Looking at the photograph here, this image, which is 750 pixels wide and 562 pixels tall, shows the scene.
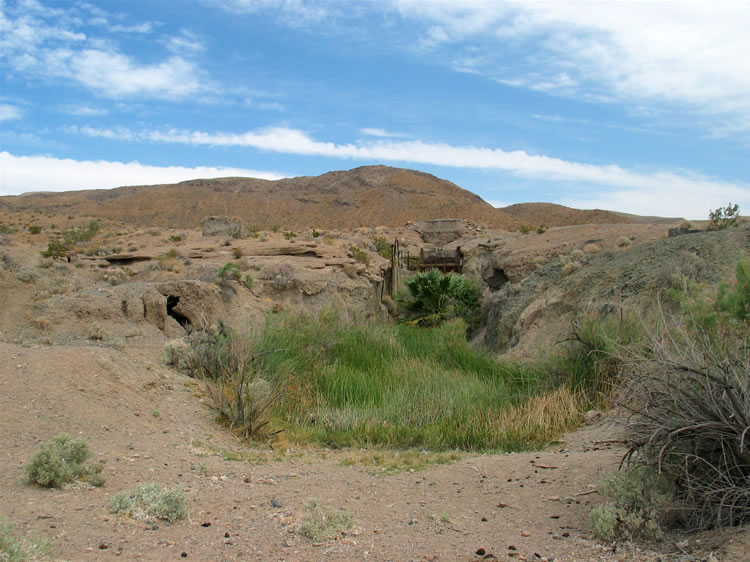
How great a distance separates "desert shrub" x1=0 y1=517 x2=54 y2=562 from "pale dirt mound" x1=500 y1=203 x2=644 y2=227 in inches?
2831

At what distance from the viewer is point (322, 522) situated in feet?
14.6

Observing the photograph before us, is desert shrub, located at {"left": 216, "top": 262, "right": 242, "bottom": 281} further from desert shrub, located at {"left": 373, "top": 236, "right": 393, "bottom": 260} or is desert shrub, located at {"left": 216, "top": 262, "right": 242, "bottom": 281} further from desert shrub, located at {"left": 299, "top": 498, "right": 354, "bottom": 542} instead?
desert shrub, located at {"left": 373, "top": 236, "right": 393, "bottom": 260}

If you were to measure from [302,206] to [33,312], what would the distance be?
7429 cm

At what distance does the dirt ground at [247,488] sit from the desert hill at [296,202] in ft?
206

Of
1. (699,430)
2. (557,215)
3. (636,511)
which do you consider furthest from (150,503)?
(557,215)

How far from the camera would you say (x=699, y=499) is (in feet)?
14.0

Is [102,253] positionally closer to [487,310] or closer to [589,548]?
[487,310]

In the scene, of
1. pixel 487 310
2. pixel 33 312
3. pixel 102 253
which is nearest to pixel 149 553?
pixel 33 312

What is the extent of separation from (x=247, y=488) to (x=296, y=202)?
82850mm

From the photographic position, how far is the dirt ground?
13.5 feet

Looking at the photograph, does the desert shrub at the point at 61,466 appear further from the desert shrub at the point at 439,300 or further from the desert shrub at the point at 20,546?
the desert shrub at the point at 439,300

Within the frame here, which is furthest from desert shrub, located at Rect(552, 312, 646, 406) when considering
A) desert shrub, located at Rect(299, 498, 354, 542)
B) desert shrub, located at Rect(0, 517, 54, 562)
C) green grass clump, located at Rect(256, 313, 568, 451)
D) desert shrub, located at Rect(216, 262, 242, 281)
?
desert shrub, located at Rect(216, 262, 242, 281)

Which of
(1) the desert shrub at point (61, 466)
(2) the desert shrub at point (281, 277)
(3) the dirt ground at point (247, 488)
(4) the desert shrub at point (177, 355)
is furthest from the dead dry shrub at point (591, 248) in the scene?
(1) the desert shrub at point (61, 466)

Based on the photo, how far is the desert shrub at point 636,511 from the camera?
422 cm
